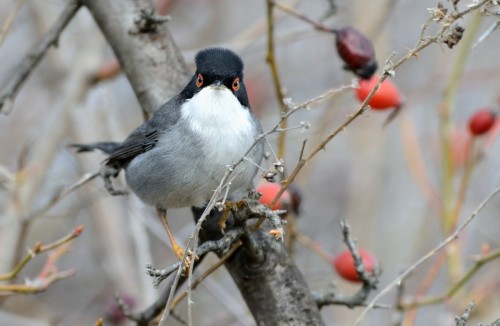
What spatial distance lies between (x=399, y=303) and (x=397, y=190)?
327 centimetres

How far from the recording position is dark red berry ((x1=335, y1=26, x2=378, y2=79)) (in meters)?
3.00

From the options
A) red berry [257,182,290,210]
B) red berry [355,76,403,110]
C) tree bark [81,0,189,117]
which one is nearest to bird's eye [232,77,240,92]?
tree bark [81,0,189,117]

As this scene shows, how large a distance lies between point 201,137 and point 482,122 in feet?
3.73

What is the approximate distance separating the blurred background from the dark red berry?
0.58 meters

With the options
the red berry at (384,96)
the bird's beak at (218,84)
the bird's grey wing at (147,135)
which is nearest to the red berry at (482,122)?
the red berry at (384,96)

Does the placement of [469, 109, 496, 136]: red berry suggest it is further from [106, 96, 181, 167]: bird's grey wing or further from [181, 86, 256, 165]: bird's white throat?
[106, 96, 181, 167]: bird's grey wing

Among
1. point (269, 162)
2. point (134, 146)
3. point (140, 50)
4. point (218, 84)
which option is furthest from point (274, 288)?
point (269, 162)

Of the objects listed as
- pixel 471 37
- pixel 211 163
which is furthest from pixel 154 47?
pixel 471 37

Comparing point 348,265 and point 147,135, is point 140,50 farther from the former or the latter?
point 348,265

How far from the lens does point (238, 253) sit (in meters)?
2.54

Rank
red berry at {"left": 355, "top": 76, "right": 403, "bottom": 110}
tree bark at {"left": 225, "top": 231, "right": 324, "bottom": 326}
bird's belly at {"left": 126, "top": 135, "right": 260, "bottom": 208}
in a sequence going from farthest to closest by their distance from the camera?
red berry at {"left": 355, "top": 76, "right": 403, "bottom": 110}, bird's belly at {"left": 126, "top": 135, "right": 260, "bottom": 208}, tree bark at {"left": 225, "top": 231, "right": 324, "bottom": 326}

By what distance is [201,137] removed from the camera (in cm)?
285

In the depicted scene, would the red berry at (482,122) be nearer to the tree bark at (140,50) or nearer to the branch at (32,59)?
the tree bark at (140,50)

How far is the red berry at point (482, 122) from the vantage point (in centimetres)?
303
